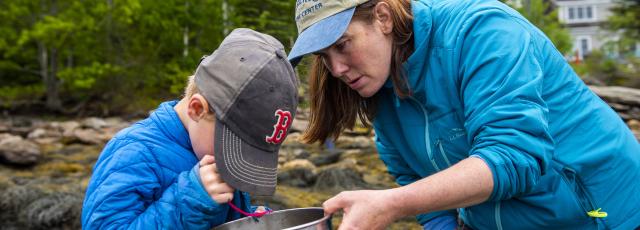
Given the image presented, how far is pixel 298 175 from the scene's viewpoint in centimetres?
1047

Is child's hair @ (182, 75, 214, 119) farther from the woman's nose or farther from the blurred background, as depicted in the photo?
the blurred background

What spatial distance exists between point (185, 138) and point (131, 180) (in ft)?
0.95

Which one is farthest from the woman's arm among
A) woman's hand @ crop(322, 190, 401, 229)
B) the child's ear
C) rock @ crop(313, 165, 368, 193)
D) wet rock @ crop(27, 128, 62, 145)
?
wet rock @ crop(27, 128, 62, 145)

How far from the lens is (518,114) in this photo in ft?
6.61

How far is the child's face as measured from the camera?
2.19 metres

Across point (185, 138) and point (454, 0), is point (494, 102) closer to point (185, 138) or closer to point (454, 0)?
point (454, 0)

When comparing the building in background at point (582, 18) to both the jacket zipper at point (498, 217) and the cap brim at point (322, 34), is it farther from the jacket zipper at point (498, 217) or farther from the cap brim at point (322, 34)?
the cap brim at point (322, 34)

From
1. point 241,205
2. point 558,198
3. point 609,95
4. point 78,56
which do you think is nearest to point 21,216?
point 241,205

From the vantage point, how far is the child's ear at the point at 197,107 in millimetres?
2170

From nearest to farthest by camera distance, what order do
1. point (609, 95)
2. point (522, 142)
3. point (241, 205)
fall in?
point (522, 142) < point (241, 205) < point (609, 95)

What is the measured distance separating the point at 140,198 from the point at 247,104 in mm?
431

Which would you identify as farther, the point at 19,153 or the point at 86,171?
the point at 19,153

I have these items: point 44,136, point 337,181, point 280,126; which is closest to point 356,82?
point 280,126

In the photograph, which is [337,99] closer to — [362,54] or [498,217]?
[362,54]
